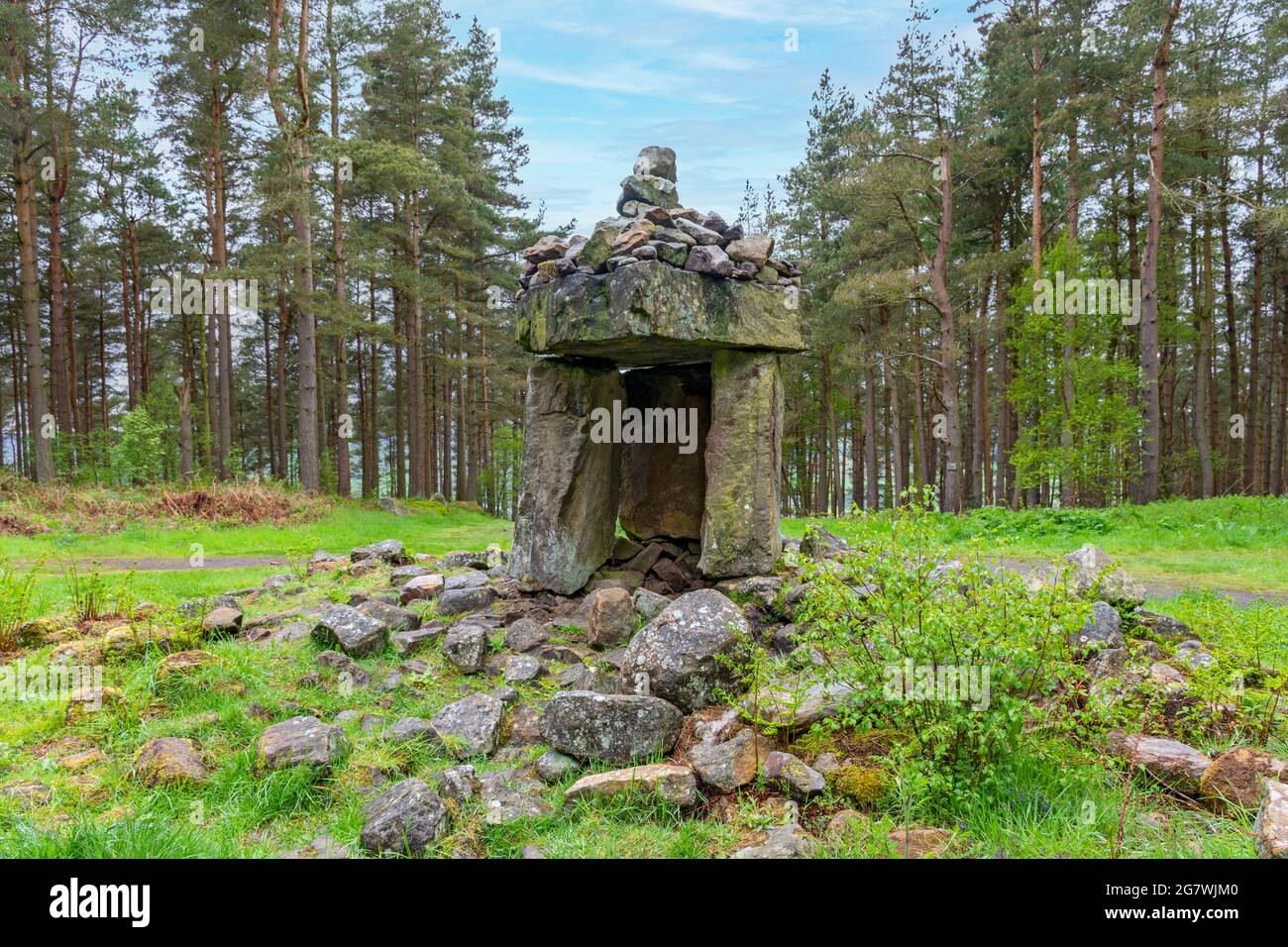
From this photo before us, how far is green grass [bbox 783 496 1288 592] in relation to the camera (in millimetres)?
7559

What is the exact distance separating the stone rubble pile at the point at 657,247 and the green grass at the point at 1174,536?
8.61ft

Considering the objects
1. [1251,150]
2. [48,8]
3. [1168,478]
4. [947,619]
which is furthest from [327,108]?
[1168,478]

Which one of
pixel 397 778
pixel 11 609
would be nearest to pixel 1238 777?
pixel 397 778

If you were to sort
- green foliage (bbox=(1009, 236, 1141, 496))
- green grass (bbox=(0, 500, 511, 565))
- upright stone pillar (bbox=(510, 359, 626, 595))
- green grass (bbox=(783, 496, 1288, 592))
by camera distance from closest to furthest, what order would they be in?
upright stone pillar (bbox=(510, 359, 626, 595))
green grass (bbox=(783, 496, 1288, 592))
green grass (bbox=(0, 500, 511, 565))
green foliage (bbox=(1009, 236, 1141, 496))

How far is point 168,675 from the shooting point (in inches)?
168

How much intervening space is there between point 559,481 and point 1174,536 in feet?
30.7

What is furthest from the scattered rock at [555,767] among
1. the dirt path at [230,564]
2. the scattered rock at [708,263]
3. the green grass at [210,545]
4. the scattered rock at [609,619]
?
the dirt path at [230,564]

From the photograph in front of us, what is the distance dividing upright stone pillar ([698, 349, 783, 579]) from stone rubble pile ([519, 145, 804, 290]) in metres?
0.74

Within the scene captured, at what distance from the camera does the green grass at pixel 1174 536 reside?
24.8 ft

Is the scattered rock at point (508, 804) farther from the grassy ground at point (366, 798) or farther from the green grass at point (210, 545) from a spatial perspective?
the green grass at point (210, 545)

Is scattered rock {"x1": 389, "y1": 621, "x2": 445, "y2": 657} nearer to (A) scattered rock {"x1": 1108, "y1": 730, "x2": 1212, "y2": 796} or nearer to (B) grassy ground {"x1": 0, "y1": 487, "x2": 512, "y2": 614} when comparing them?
(B) grassy ground {"x1": 0, "y1": 487, "x2": 512, "y2": 614}

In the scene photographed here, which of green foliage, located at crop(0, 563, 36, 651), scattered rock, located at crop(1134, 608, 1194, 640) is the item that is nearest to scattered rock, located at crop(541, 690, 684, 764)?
scattered rock, located at crop(1134, 608, 1194, 640)

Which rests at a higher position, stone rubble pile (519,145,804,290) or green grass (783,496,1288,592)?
stone rubble pile (519,145,804,290)

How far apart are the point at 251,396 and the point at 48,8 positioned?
61.5 ft
